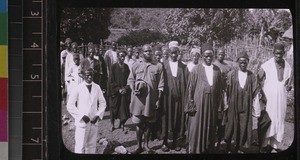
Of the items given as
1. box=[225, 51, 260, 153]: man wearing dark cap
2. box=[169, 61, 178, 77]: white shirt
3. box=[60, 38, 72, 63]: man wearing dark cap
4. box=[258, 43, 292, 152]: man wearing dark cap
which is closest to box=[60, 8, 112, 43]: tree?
box=[60, 38, 72, 63]: man wearing dark cap

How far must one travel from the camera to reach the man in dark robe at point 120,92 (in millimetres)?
1395

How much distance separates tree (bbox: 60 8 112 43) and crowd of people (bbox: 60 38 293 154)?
3cm

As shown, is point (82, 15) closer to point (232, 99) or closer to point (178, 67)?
point (178, 67)

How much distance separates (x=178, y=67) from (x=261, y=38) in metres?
0.31

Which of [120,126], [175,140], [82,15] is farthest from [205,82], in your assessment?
[82,15]

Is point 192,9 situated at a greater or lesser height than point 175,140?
greater

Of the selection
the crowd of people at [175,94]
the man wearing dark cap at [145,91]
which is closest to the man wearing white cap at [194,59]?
the crowd of people at [175,94]

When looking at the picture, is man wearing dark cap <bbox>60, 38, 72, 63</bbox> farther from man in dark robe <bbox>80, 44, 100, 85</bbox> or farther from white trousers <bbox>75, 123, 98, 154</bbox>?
white trousers <bbox>75, 123, 98, 154</bbox>

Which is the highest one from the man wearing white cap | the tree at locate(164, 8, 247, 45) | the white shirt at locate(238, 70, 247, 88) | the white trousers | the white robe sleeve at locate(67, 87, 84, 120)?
the tree at locate(164, 8, 247, 45)

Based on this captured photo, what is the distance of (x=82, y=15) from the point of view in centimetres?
140

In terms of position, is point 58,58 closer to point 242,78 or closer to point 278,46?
point 242,78

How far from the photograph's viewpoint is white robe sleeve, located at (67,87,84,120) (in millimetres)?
1400

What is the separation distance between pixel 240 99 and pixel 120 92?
16.7 inches

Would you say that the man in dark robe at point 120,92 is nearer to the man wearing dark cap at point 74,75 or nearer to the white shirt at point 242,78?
the man wearing dark cap at point 74,75
